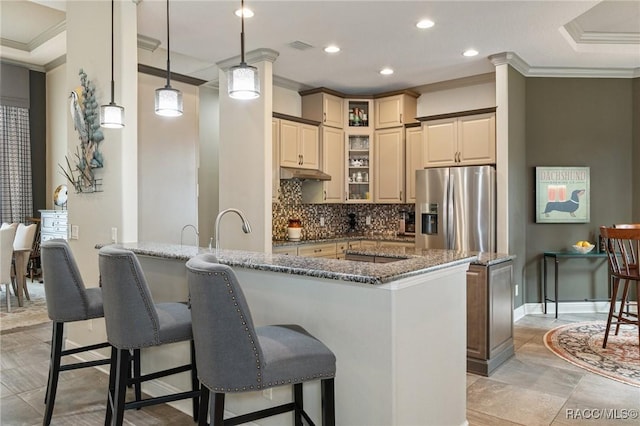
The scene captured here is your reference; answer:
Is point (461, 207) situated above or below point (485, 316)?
above

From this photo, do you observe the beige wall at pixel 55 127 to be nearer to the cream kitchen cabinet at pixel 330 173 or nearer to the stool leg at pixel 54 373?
the cream kitchen cabinet at pixel 330 173

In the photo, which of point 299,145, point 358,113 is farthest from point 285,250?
point 358,113

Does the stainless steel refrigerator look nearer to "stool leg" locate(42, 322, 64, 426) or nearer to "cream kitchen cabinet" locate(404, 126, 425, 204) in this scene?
"cream kitchen cabinet" locate(404, 126, 425, 204)

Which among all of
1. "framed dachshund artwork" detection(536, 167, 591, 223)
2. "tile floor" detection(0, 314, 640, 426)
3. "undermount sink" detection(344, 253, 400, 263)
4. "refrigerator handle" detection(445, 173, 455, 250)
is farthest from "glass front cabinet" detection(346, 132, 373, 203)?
"tile floor" detection(0, 314, 640, 426)

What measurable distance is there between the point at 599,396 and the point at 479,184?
2.36 m

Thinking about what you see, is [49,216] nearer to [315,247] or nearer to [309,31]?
[315,247]

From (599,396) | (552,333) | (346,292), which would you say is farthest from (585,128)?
(346,292)

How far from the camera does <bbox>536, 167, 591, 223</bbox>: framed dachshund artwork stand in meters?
5.45

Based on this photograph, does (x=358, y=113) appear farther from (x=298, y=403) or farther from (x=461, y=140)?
(x=298, y=403)

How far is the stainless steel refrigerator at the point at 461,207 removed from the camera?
191 inches

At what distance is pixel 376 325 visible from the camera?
1876 mm

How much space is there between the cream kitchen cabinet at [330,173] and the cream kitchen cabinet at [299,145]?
126 mm

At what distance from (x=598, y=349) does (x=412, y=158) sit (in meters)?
3.03

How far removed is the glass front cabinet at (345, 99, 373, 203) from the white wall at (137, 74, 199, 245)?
2304 mm
